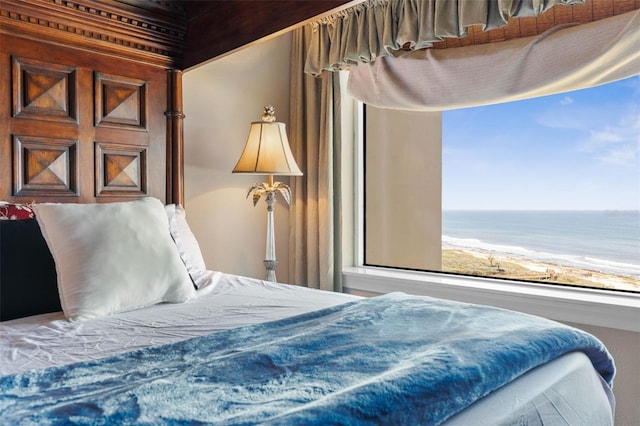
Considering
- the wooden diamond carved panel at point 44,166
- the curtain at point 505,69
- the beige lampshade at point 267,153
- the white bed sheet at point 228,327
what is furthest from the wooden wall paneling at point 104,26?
the white bed sheet at point 228,327

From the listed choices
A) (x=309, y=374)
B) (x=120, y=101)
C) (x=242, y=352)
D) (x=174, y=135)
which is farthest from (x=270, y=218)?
(x=309, y=374)

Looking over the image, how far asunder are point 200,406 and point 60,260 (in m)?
0.97

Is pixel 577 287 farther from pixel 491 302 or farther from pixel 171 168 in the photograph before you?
pixel 171 168

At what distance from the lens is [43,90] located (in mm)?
2105

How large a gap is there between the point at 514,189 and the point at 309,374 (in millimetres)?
2022

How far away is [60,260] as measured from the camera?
1553 mm

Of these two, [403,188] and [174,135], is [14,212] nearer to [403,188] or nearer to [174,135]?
[174,135]

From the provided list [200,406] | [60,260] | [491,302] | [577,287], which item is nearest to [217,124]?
[60,260]

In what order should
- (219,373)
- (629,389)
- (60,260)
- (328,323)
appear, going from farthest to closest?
1. (629,389)
2. (60,260)
3. (328,323)
4. (219,373)

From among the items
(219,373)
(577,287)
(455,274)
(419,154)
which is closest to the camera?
(219,373)

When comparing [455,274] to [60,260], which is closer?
[60,260]

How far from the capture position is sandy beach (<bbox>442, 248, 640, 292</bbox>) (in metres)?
2.28

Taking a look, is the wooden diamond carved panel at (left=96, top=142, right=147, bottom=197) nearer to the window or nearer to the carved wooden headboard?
the carved wooden headboard

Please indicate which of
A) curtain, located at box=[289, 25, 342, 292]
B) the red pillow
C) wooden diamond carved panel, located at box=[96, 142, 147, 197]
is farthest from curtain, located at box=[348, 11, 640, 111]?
the red pillow
